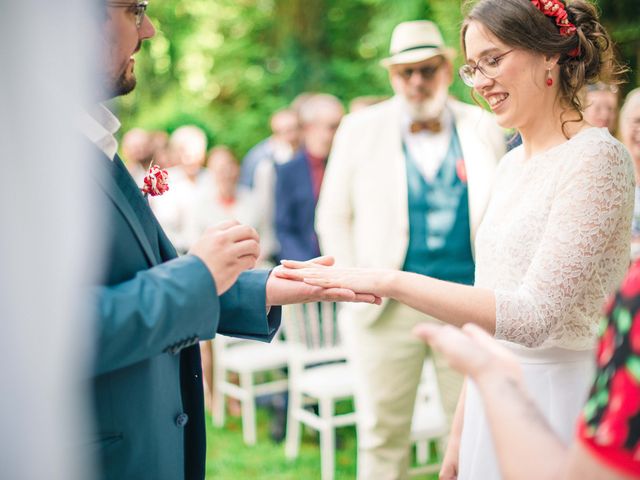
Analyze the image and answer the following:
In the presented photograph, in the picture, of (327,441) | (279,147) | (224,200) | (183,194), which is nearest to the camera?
(327,441)

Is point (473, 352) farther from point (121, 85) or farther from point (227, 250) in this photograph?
point (121, 85)

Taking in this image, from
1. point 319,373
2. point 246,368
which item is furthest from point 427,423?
point 246,368

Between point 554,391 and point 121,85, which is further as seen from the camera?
point 554,391

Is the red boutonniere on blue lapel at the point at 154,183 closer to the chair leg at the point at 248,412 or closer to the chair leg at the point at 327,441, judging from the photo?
the chair leg at the point at 327,441

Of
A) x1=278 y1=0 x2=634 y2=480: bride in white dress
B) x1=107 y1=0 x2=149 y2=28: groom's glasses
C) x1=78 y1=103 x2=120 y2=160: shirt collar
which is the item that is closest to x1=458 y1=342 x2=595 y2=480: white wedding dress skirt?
x1=278 y1=0 x2=634 y2=480: bride in white dress

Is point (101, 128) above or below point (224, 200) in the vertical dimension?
above

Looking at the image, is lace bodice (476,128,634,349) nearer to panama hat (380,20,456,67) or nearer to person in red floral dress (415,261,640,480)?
person in red floral dress (415,261,640,480)

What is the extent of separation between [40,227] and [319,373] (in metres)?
3.67

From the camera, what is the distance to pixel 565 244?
77.6 inches

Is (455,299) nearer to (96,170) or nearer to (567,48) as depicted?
(567,48)

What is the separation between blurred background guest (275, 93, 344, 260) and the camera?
5516 millimetres

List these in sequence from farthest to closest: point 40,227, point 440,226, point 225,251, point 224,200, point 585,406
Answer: point 224,200 → point 440,226 → point 225,251 → point 40,227 → point 585,406

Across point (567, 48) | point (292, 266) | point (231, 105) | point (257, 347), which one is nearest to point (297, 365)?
point (257, 347)

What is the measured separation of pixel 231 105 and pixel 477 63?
1327 centimetres
